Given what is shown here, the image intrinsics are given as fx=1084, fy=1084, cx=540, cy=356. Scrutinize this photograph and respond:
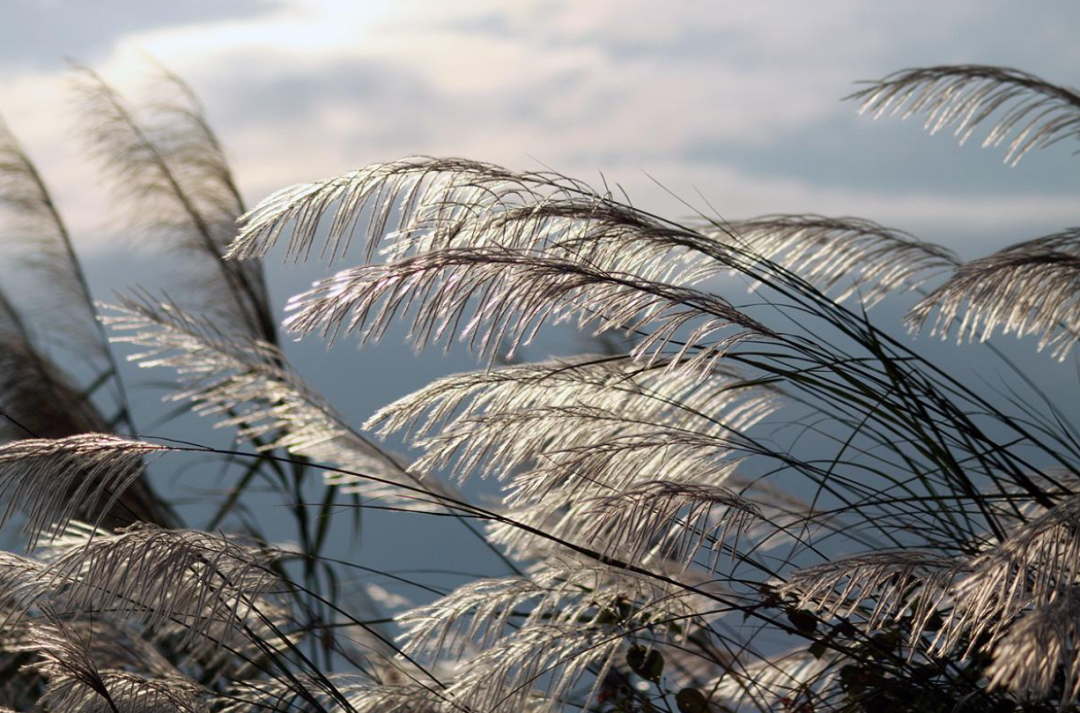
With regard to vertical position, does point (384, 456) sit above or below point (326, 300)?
below

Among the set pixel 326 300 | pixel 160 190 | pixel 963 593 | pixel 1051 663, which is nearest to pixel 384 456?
pixel 326 300

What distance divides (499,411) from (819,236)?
93cm

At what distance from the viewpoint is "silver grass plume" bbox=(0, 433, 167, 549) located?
1.39m

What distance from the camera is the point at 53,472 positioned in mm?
1396

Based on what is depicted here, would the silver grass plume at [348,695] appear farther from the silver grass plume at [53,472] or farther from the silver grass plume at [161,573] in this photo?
the silver grass plume at [53,472]

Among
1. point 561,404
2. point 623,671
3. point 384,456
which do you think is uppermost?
point 561,404

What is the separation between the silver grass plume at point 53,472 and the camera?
1394 mm

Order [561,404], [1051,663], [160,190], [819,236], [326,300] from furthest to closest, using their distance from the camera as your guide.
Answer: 1. [160,190]
2. [819,236]
3. [561,404]
4. [326,300]
5. [1051,663]

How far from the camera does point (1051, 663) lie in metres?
0.98

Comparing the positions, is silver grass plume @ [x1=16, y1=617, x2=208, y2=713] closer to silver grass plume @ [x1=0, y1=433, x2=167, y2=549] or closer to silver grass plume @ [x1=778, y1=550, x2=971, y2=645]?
silver grass plume @ [x1=0, y1=433, x2=167, y2=549]

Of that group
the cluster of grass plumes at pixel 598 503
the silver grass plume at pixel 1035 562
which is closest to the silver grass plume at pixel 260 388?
the cluster of grass plumes at pixel 598 503

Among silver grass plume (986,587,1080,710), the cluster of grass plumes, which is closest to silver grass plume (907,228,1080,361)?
the cluster of grass plumes

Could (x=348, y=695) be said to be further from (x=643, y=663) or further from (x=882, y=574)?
(x=882, y=574)

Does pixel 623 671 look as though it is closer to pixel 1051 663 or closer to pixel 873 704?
pixel 873 704
